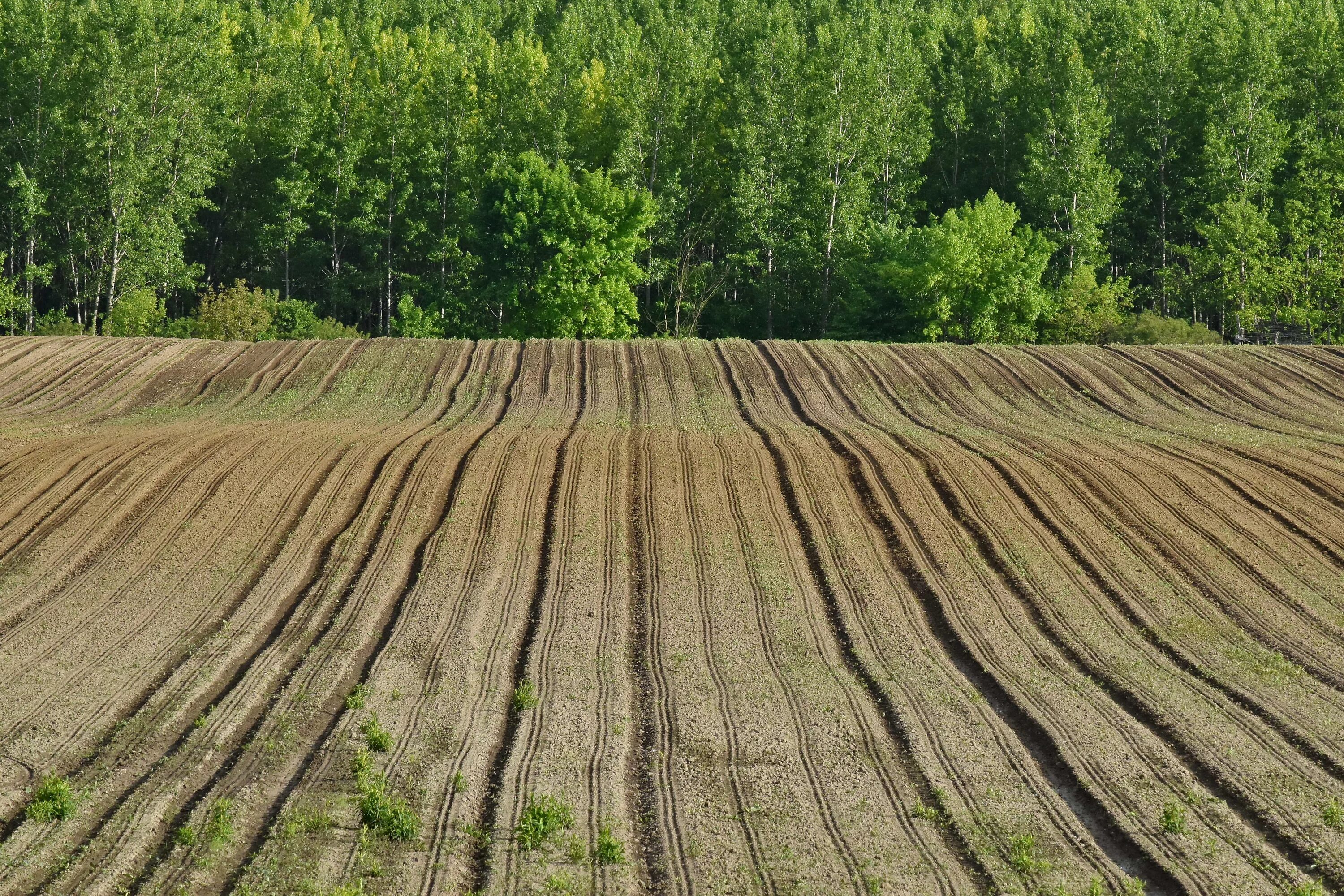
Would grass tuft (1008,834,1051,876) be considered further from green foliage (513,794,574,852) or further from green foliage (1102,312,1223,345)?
green foliage (1102,312,1223,345)

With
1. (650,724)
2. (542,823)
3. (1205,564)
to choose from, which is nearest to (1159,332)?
(1205,564)

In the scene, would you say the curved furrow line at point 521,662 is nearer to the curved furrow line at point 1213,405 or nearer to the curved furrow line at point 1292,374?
the curved furrow line at point 1213,405

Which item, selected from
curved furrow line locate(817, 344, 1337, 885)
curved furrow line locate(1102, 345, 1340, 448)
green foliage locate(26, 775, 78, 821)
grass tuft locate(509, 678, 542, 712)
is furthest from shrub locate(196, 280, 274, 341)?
green foliage locate(26, 775, 78, 821)

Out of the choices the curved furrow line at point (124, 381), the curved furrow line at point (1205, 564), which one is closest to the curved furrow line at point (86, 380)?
the curved furrow line at point (124, 381)

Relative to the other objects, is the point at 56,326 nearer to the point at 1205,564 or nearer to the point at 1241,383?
the point at 1241,383

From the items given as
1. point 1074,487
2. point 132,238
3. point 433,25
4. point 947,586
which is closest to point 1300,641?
point 947,586

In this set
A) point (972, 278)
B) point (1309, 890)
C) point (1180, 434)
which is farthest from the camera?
point (972, 278)

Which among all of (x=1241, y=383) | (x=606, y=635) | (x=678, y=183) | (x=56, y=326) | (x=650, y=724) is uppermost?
(x=678, y=183)
